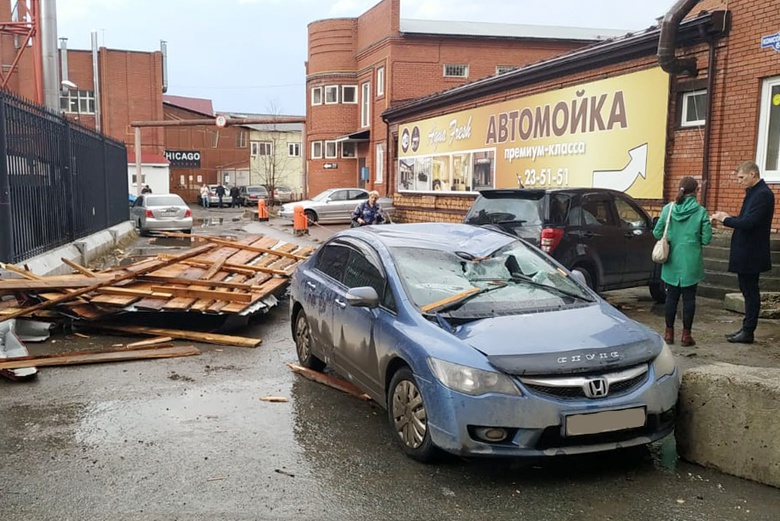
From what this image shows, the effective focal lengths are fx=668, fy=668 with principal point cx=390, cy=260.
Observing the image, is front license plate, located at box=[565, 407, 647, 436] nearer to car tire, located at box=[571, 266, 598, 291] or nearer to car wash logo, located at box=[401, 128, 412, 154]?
car tire, located at box=[571, 266, 598, 291]

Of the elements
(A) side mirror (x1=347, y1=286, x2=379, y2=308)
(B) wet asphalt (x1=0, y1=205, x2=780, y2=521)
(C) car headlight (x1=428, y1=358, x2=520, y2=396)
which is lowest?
(B) wet asphalt (x1=0, y1=205, x2=780, y2=521)

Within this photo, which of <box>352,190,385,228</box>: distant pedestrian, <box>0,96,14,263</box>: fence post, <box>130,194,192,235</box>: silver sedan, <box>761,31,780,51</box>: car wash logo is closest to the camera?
<box>0,96,14,263</box>: fence post

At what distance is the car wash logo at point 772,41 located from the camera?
10.3 meters

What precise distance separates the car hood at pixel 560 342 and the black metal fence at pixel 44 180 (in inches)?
313

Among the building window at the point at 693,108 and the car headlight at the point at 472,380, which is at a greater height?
the building window at the point at 693,108

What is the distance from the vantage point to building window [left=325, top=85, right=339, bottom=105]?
39.2m

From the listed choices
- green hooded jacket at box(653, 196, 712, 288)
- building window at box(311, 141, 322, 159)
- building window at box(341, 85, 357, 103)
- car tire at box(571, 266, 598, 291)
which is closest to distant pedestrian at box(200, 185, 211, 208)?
building window at box(311, 141, 322, 159)

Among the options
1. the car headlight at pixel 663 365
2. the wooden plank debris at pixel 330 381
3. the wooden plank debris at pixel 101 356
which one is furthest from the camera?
the wooden plank debris at pixel 101 356

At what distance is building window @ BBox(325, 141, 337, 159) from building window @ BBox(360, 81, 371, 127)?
2.47m

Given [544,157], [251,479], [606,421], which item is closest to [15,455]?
[251,479]

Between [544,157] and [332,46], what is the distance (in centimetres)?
2575

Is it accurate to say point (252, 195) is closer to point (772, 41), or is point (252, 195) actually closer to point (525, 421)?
point (772, 41)

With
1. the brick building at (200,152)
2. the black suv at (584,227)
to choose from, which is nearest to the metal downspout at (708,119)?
the black suv at (584,227)

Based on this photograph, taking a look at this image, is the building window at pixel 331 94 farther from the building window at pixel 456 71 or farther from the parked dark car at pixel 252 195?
the parked dark car at pixel 252 195
